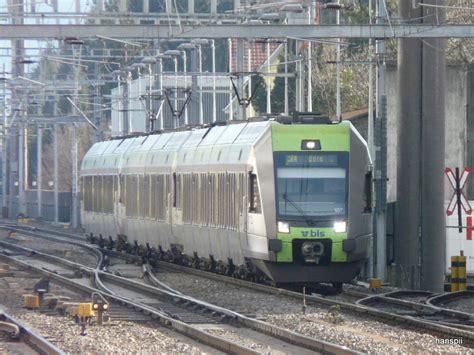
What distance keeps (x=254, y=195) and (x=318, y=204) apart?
4.12 feet

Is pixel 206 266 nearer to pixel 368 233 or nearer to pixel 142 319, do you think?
pixel 368 233

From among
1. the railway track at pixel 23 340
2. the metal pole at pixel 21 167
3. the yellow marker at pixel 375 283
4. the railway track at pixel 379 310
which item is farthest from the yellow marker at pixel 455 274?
the metal pole at pixel 21 167

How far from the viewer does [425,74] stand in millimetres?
26984

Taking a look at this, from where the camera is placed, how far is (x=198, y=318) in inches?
731

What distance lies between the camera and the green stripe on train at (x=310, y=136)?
22812 millimetres

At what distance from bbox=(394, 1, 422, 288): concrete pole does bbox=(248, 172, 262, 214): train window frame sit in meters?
5.24

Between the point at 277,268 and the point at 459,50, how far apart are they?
2572cm

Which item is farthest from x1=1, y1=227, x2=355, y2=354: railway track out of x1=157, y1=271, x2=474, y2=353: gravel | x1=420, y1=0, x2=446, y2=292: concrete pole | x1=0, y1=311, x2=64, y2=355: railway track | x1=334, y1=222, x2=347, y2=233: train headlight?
x1=420, y1=0, x2=446, y2=292: concrete pole

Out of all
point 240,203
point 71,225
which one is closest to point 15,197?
point 71,225

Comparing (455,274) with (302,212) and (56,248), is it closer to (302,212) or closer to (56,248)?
(302,212)

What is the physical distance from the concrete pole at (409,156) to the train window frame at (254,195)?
17.2ft

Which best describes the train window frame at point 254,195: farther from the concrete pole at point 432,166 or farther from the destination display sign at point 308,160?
the concrete pole at point 432,166

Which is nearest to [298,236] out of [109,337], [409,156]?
[409,156]

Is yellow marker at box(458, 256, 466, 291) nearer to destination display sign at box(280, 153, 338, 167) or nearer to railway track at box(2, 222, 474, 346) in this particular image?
railway track at box(2, 222, 474, 346)
